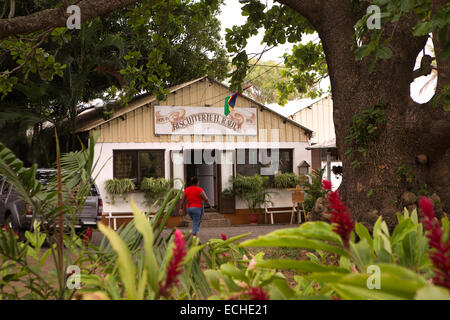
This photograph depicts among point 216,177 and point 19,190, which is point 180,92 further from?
point 19,190

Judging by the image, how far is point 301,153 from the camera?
19.0 metres

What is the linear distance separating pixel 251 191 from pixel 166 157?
3285 mm

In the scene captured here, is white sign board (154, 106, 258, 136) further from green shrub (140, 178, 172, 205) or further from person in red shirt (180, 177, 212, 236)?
person in red shirt (180, 177, 212, 236)

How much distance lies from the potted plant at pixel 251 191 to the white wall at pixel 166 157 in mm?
364

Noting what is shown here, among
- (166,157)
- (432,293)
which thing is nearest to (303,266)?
(432,293)

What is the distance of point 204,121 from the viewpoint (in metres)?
17.8

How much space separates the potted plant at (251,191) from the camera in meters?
17.9

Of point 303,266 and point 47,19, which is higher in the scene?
point 47,19

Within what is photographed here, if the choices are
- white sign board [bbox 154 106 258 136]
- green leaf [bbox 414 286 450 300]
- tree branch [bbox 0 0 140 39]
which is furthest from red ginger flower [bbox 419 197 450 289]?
white sign board [bbox 154 106 258 136]

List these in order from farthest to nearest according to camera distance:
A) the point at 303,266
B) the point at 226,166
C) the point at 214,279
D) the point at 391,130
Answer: the point at 226,166
the point at 391,130
the point at 214,279
the point at 303,266

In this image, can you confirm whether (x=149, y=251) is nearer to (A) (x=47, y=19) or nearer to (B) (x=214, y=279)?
(B) (x=214, y=279)

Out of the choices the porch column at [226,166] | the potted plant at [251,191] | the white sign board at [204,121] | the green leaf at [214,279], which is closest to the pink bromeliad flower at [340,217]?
the green leaf at [214,279]

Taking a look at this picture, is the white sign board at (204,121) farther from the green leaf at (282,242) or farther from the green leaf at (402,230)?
the green leaf at (282,242)
